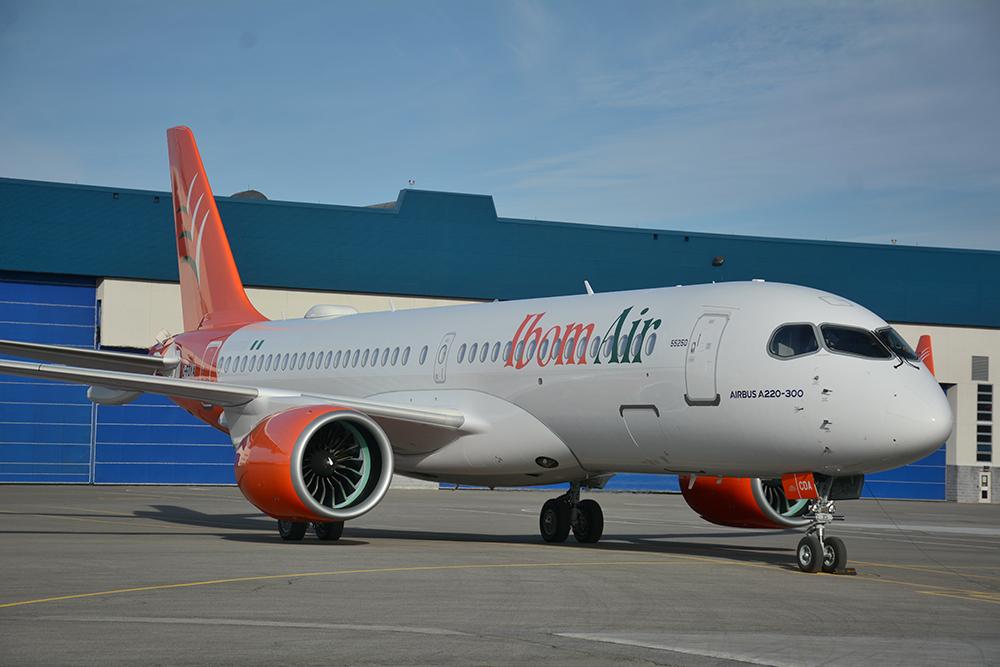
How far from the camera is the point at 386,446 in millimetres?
19656

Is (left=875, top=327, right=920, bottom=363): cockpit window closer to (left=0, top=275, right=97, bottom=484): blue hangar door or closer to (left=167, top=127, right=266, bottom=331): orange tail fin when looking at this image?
(left=167, top=127, right=266, bottom=331): orange tail fin

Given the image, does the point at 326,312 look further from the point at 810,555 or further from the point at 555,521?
the point at 810,555

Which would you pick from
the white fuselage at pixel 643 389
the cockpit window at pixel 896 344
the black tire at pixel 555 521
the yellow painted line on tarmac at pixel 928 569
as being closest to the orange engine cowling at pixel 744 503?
the yellow painted line on tarmac at pixel 928 569

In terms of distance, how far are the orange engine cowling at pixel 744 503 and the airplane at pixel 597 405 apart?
4cm

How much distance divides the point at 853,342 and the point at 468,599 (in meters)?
7.08

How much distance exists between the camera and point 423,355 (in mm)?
23438

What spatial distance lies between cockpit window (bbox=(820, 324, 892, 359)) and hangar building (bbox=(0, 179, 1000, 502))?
3204 cm

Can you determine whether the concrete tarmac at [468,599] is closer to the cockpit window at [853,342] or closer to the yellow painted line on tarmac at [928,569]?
the yellow painted line on tarmac at [928,569]

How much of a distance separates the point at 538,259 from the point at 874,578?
3435cm

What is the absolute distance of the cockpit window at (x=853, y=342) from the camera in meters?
16.9

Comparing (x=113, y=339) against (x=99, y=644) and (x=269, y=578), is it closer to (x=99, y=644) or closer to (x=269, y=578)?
(x=269, y=578)

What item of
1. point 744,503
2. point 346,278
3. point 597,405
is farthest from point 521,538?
point 346,278


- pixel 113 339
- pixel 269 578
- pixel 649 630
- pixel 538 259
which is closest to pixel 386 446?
pixel 269 578

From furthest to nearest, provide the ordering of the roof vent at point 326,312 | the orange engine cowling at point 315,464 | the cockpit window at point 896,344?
the roof vent at point 326,312, the orange engine cowling at point 315,464, the cockpit window at point 896,344
